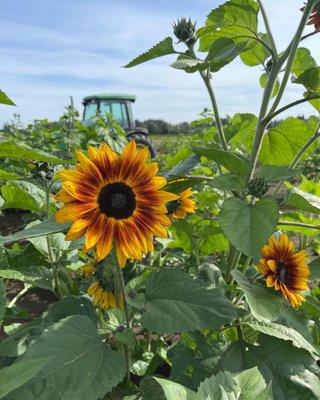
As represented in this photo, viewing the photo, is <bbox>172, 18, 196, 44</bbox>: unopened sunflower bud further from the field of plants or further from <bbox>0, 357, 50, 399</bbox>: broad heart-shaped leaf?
<bbox>0, 357, 50, 399</bbox>: broad heart-shaped leaf

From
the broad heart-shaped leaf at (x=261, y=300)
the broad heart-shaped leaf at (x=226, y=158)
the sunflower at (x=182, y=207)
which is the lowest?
the broad heart-shaped leaf at (x=261, y=300)

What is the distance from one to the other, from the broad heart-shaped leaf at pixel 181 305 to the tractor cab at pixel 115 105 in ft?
34.8

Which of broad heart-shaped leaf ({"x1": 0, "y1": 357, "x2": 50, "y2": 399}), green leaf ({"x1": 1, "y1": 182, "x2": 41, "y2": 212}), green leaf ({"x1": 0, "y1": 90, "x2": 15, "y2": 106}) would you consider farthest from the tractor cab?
broad heart-shaped leaf ({"x1": 0, "y1": 357, "x2": 50, "y2": 399})

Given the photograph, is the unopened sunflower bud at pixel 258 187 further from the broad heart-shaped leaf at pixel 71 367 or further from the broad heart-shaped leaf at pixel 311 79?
the broad heart-shaped leaf at pixel 71 367

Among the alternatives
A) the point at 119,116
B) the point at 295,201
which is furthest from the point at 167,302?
the point at 119,116

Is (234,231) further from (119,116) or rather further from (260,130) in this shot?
(119,116)

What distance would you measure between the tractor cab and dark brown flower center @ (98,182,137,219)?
1065cm

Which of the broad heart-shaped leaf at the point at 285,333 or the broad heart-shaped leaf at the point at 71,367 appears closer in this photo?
the broad heart-shaped leaf at the point at 71,367

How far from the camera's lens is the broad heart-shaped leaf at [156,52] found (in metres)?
1.25

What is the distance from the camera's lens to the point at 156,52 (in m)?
1.27

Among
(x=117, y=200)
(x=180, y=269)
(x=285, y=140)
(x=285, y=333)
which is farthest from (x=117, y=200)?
(x=285, y=140)

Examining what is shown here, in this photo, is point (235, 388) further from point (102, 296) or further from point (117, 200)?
point (102, 296)

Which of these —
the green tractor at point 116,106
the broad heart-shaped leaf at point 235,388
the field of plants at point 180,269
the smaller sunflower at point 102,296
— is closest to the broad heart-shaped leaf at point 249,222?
the field of plants at point 180,269

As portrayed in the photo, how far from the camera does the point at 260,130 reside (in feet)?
4.30
